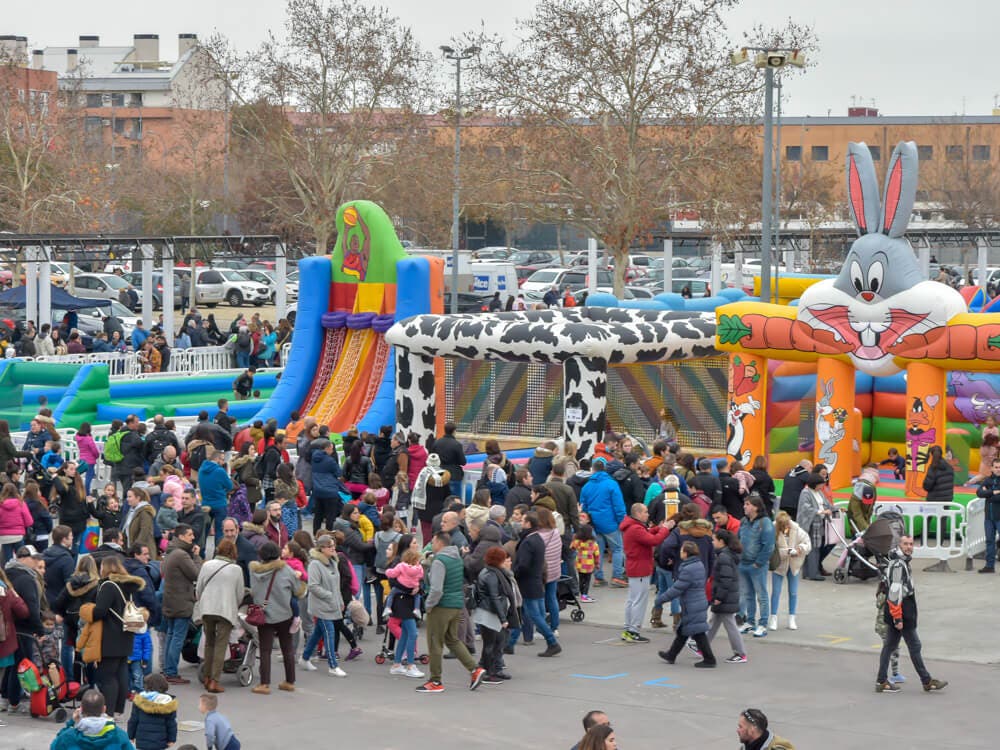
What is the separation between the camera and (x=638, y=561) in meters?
15.4

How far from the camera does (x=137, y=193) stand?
64.7 metres

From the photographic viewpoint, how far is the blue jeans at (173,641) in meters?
14.0

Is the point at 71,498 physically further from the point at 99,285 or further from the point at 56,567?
the point at 99,285

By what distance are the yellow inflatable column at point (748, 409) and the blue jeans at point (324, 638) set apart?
8.49 metres

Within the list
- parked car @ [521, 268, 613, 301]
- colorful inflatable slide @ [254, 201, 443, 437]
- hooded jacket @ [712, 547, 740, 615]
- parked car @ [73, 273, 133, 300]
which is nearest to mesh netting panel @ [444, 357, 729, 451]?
colorful inflatable slide @ [254, 201, 443, 437]

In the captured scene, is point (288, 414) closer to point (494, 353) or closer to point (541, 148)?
point (494, 353)

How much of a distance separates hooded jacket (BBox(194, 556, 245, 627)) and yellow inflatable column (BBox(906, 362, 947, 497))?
9871 mm

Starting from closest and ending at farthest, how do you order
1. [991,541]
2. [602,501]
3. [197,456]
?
1. [602,501]
2. [991,541]
3. [197,456]

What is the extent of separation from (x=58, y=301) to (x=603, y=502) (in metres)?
24.1

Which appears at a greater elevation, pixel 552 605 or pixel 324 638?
pixel 552 605

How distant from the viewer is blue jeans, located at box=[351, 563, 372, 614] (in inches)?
609

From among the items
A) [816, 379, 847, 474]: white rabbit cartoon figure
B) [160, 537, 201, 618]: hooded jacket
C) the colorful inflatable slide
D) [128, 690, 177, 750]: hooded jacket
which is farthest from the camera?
the colorful inflatable slide

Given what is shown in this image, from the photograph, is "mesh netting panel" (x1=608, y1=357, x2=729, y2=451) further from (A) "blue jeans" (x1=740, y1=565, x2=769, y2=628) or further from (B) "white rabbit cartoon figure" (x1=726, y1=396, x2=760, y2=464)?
(A) "blue jeans" (x1=740, y1=565, x2=769, y2=628)

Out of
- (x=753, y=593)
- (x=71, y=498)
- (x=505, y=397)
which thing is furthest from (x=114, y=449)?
(x=753, y=593)
